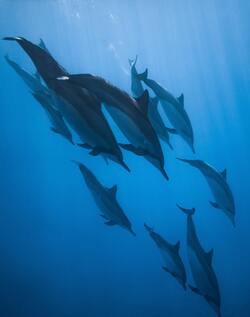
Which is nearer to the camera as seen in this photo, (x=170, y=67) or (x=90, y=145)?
(x=90, y=145)

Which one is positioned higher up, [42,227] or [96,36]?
[96,36]

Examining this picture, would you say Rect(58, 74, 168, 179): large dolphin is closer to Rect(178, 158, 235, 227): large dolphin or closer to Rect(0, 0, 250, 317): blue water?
Rect(178, 158, 235, 227): large dolphin

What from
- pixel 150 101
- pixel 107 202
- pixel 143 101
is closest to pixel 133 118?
pixel 143 101

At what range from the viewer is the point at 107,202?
4715 millimetres

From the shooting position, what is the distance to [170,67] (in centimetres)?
3609

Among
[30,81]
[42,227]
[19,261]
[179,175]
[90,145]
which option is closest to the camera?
[90,145]

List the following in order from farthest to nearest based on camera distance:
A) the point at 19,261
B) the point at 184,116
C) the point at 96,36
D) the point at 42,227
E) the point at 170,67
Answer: the point at 170,67
the point at 42,227
the point at 96,36
the point at 19,261
the point at 184,116

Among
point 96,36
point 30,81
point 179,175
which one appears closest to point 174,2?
point 96,36

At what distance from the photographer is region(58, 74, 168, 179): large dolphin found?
290 centimetres

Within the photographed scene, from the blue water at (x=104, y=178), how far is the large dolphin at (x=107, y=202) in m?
7.74

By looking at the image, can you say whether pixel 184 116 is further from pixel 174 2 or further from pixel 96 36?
pixel 96 36

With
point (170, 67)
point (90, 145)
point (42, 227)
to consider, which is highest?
point (170, 67)

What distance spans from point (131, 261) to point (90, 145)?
2718 centimetres

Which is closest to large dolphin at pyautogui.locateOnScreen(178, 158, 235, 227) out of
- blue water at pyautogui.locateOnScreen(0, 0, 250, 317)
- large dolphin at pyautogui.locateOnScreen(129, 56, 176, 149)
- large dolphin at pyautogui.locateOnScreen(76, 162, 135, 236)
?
large dolphin at pyautogui.locateOnScreen(129, 56, 176, 149)
